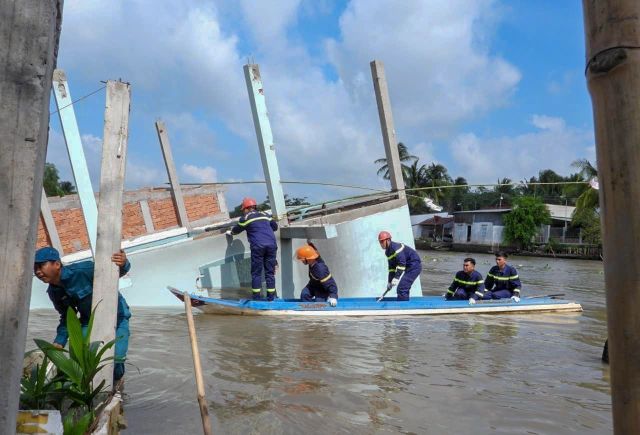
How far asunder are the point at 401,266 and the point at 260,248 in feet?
8.35

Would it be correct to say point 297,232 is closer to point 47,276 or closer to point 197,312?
point 197,312

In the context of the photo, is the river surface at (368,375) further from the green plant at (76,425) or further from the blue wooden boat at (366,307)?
the green plant at (76,425)

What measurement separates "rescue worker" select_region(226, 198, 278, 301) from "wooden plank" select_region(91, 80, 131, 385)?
607 centimetres

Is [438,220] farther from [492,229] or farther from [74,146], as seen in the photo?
[74,146]

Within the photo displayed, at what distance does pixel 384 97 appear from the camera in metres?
11.9

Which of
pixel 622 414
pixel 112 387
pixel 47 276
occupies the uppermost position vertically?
pixel 47 276

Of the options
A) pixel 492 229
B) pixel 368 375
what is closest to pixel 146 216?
pixel 368 375

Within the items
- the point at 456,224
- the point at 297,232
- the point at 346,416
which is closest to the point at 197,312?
the point at 297,232

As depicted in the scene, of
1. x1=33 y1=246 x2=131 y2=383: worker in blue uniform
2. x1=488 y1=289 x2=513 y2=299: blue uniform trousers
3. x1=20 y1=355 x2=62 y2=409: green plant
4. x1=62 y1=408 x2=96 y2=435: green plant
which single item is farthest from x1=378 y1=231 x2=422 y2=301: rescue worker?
x1=62 y1=408 x2=96 y2=435: green plant

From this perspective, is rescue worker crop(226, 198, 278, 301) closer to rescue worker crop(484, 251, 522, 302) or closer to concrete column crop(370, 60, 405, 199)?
concrete column crop(370, 60, 405, 199)

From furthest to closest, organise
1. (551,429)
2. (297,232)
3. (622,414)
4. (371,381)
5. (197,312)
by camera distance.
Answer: (297,232)
(197,312)
(371,381)
(551,429)
(622,414)

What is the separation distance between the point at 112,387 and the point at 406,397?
2.70 meters

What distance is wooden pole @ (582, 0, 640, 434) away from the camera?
5.02ft

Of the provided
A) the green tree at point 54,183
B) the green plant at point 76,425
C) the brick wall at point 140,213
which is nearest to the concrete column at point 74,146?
the brick wall at point 140,213
